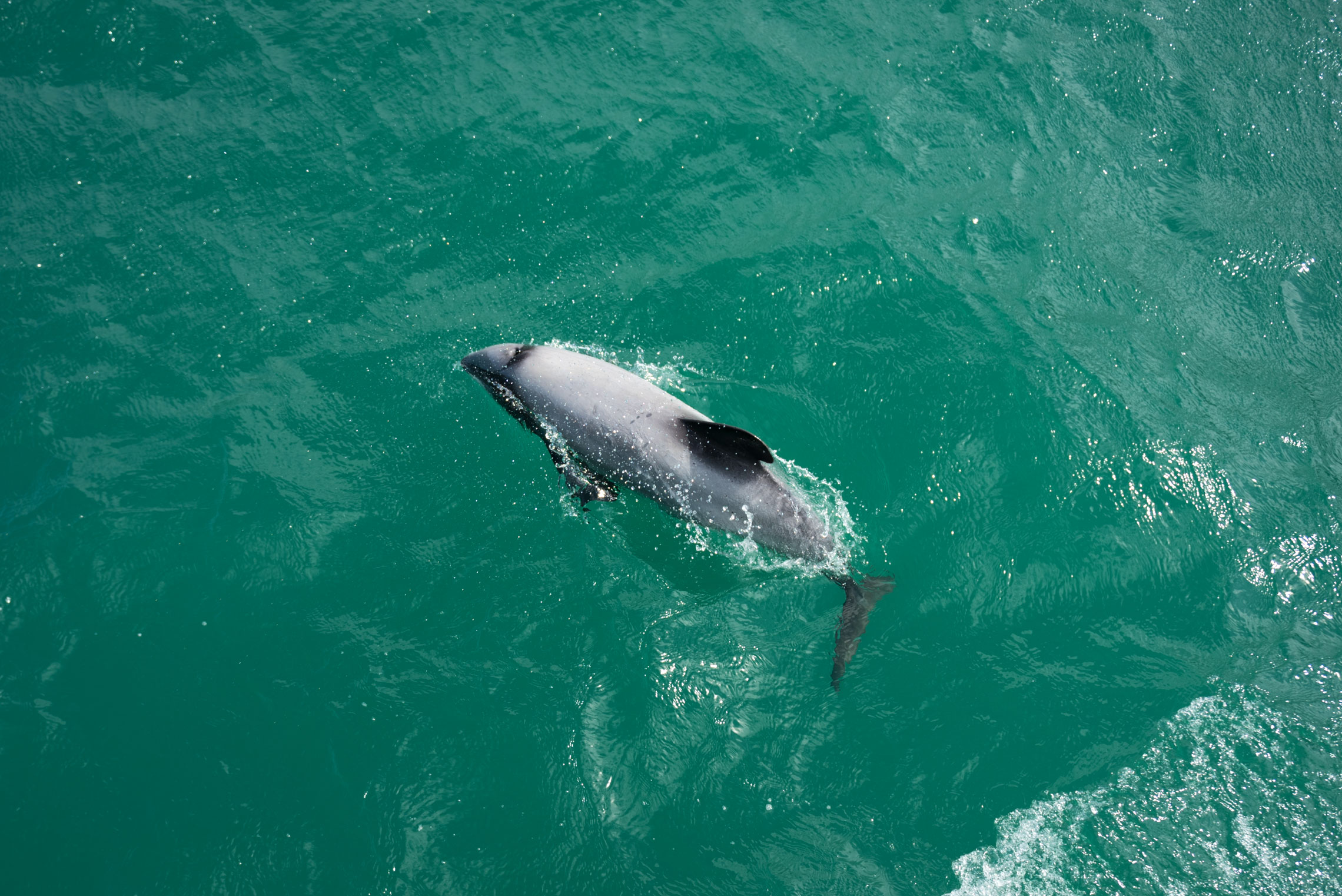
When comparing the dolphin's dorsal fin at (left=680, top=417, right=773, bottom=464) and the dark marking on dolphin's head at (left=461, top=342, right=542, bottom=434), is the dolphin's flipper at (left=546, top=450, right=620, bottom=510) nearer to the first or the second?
the dark marking on dolphin's head at (left=461, top=342, right=542, bottom=434)

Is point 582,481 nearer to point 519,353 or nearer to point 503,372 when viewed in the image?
point 503,372

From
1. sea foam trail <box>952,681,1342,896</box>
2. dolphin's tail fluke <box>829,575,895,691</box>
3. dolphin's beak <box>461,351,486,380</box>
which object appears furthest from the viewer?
dolphin's beak <box>461,351,486,380</box>

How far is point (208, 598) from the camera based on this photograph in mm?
8320

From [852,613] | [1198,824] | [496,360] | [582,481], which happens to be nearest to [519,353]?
[496,360]

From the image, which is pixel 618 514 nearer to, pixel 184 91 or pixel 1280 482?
pixel 1280 482

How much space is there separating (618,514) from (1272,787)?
6.59 meters

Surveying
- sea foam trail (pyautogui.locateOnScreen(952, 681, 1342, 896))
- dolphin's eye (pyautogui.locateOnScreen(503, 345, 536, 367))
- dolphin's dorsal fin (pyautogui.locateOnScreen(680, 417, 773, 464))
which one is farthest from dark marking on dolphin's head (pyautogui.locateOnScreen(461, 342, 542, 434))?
sea foam trail (pyautogui.locateOnScreen(952, 681, 1342, 896))

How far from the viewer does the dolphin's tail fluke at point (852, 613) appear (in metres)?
7.68

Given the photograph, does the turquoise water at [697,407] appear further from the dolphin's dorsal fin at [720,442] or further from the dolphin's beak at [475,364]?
the dolphin's dorsal fin at [720,442]

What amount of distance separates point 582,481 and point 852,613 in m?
2.91

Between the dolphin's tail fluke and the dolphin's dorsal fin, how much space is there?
1.45 meters

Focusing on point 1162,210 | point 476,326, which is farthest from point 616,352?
point 1162,210

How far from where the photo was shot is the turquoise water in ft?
24.4

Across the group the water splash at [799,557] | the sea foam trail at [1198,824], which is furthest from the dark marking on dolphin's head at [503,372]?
the sea foam trail at [1198,824]
